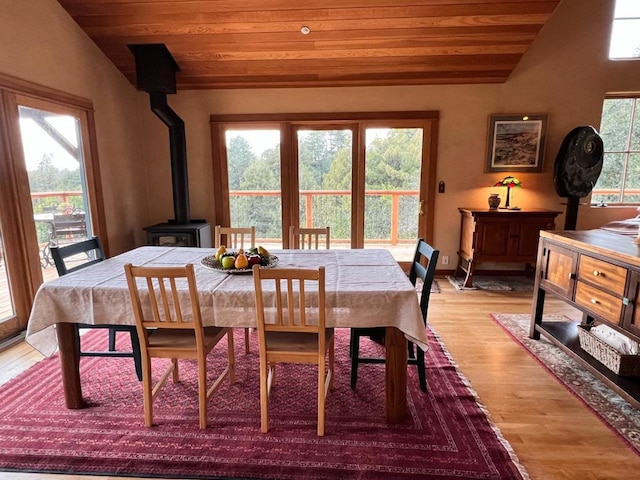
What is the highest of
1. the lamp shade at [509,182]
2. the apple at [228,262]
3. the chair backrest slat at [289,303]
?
the lamp shade at [509,182]

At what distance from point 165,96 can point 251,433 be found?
11.5ft

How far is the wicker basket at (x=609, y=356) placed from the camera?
2.05m

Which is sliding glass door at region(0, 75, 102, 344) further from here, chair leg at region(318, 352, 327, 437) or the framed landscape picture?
the framed landscape picture

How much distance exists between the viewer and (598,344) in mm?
2240

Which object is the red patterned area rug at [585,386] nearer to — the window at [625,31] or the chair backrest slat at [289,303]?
the chair backrest slat at [289,303]

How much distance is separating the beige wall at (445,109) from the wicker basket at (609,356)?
2351 mm

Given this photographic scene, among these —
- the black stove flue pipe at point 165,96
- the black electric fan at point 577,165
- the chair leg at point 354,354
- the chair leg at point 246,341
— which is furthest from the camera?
the black electric fan at point 577,165

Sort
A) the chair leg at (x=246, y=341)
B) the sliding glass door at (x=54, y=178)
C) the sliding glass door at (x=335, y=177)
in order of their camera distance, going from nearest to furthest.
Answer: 1. the chair leg at (x=246, y=341)
2. the sliding glass door at (x=54, y=178)
3. the sliding glass door at (x=335, y=177)

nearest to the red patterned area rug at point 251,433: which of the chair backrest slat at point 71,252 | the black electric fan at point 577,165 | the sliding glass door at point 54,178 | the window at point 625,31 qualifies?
the chair backrest slat at point 71,252

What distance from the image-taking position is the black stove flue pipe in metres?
3.70

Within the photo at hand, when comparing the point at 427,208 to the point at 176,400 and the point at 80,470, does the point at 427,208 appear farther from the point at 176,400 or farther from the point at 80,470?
the point at 80,470

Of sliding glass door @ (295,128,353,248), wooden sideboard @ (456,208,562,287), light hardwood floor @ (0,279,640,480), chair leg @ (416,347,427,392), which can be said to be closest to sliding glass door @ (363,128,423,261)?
sliding glass door @ (295,128,353,248)

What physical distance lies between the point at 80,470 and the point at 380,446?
1.38 m

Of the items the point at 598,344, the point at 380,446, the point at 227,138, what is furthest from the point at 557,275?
the point at 227,138
